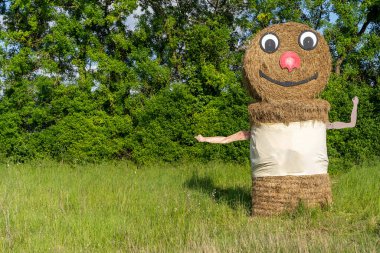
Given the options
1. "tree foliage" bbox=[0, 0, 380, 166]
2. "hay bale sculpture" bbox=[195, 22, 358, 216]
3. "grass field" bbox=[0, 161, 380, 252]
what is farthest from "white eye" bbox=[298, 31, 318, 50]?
"tree foliage" bbox=[0, 0, 380, 166]

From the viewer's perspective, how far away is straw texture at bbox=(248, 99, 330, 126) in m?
6.24

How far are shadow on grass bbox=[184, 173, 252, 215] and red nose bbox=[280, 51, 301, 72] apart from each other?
2.00m

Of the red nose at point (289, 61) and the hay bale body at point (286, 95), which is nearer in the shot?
the hay bale body at point (286, 95)

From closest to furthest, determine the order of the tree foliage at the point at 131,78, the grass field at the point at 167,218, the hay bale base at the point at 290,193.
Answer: the grass field at the point at 167,218 → the hay bale base at the point at 290,193 → the tree foliage at the point at 131,78

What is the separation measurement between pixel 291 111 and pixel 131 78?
7.25 m

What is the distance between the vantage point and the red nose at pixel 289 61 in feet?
21.5

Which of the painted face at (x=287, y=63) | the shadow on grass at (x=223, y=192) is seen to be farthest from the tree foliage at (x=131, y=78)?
the painted face at (x=287, y=63)

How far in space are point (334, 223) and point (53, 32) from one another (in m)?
9.29

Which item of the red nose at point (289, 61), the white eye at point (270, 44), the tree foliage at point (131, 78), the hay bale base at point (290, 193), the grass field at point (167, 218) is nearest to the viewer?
the grass field at point (167, 218)

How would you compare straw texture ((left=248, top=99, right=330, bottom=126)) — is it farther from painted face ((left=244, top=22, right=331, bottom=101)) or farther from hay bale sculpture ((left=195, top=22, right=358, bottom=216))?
painted face ((left=244, top=22, right=331, bottom=101))

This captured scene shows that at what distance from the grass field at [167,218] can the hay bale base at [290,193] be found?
6.6 inches

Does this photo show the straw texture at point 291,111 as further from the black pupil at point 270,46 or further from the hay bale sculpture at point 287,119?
the black pupil at point 270,46

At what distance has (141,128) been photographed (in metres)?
12.4

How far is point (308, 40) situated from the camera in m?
6.76
